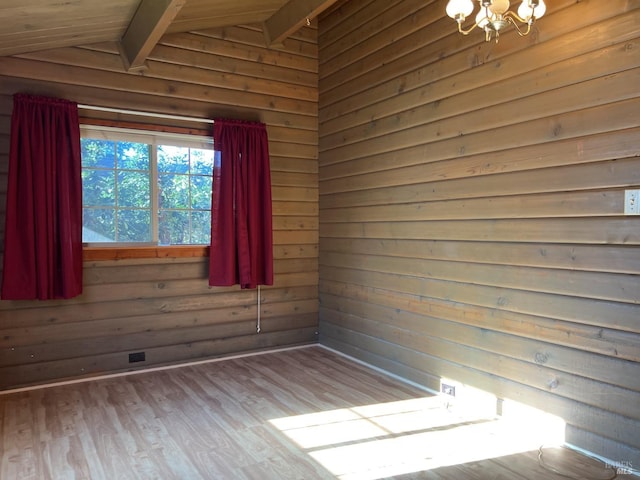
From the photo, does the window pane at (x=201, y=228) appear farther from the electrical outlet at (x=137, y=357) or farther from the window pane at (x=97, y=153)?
the electrical outlet at (x=137, y=357)

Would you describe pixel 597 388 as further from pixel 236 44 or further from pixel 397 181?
pixel 236 44

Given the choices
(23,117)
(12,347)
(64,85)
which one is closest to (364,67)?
(64,85)

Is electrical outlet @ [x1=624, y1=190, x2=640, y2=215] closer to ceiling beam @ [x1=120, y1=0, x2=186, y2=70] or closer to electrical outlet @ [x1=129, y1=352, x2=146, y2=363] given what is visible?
ceiling beam @ [x1=120, y1=0, x2=186, y2=70]

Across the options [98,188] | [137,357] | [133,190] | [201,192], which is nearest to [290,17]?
[201,192]

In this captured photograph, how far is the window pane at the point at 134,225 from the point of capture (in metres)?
3.87

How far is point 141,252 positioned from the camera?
389 cm

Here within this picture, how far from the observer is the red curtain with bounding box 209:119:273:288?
4102mm

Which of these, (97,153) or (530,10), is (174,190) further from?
(530,10)

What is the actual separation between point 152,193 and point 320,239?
1663mm

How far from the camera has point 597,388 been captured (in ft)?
7.84

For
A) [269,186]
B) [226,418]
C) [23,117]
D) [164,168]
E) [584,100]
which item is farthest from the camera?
[269,186]

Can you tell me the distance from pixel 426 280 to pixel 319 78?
94.4 inches

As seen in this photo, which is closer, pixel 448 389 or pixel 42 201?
pixel 448 389

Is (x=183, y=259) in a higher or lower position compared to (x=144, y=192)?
lower
